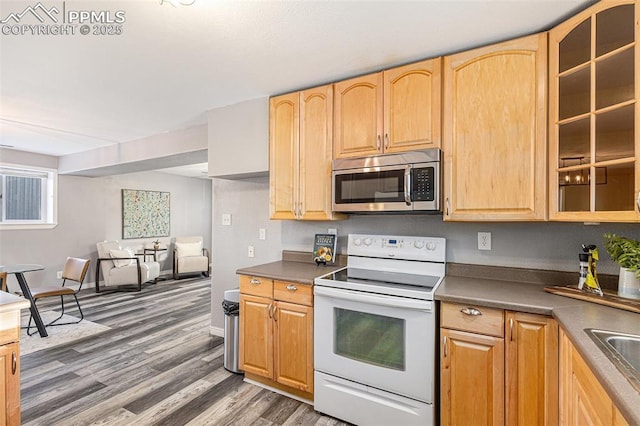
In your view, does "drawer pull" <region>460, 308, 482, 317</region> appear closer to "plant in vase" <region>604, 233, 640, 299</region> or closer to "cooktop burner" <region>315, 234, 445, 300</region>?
"cooktop burner" <region>315, 234, 445, 300</region>

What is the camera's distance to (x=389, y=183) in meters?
2.15

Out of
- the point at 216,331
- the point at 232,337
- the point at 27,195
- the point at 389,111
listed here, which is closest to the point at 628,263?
the point at 389,111

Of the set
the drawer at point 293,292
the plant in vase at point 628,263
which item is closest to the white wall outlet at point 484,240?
the plant in vase at point 628,263

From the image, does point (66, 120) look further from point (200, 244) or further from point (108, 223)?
point (200, 244)

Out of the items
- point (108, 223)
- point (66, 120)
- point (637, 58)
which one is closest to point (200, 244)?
point (108, 223)

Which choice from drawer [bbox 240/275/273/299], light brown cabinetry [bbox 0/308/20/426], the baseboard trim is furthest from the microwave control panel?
the baseboard trim

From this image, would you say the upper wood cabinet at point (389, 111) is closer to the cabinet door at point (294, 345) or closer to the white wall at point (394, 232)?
Answer: the white wall at point (394, 232)

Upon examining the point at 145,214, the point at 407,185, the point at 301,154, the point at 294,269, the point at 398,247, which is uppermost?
the point at 301,154

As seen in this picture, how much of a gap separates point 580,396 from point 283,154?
2239 mm

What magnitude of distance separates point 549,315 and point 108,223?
22.9 ft

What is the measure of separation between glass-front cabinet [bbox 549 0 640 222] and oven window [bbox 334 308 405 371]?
1069 millimetres

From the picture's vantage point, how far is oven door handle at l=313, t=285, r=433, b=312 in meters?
1.73

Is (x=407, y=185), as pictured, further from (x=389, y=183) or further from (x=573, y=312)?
(x=573, y=312)

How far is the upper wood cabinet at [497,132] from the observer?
5.74 feet
